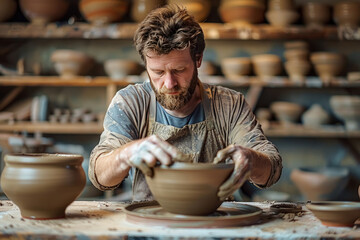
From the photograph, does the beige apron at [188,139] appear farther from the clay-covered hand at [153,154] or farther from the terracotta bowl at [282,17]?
the terracotta bowl at [282,17]

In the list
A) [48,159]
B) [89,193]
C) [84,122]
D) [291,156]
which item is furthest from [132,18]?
[48,159]

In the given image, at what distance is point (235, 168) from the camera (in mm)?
1806

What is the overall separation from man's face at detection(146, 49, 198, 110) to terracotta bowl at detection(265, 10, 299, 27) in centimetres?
243

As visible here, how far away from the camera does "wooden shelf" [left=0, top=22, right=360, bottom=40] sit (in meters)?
4.65

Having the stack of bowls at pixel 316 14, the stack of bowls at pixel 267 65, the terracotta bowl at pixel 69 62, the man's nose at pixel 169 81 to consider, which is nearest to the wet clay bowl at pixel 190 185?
the man's nose at pixel 169 81

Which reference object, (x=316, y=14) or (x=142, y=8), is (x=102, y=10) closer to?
(x=142, y=8)

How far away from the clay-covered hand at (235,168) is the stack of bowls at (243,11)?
2.96 meters

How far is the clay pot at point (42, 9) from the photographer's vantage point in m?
4.71

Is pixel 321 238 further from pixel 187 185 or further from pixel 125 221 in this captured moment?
pixel 125 221

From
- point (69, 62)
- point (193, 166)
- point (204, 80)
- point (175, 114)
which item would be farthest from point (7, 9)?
point (193, 166)

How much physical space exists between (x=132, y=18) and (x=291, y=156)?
2112mm

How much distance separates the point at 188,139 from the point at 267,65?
230cm

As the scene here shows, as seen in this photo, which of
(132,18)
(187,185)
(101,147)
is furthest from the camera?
(132,18)

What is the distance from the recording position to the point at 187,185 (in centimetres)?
174
